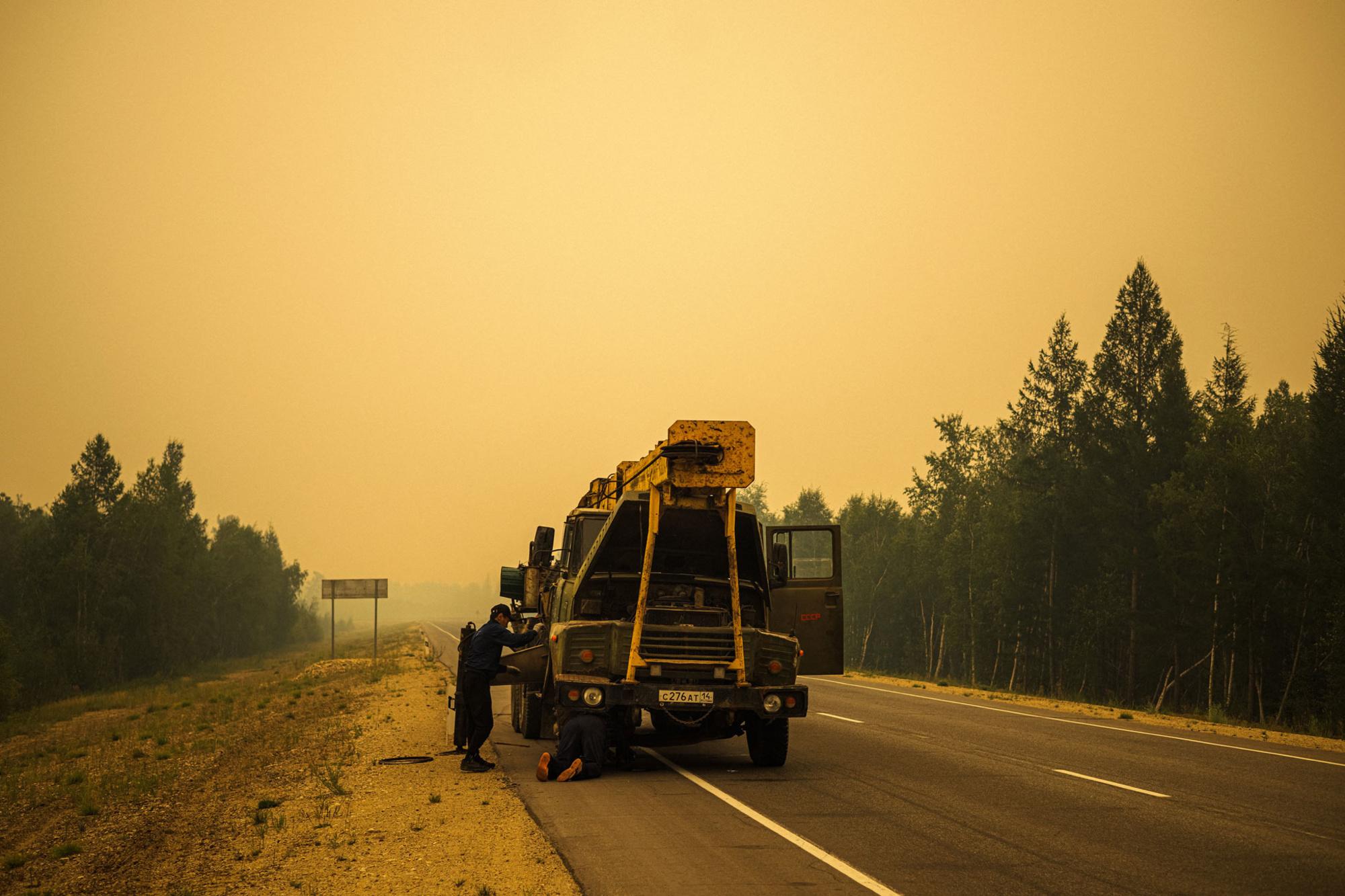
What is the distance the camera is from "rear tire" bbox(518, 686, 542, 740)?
1510cm

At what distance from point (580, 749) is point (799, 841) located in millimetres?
4190

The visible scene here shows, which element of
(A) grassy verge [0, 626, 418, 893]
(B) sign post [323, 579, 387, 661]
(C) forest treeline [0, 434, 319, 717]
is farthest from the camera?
(C) forest treeline [0, 434, 319, 717]

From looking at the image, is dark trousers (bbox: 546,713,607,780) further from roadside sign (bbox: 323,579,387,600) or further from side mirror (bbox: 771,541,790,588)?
roadside sign (bbox: 323,579,387,600)

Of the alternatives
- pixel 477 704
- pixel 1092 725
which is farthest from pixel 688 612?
pixel 1092 725

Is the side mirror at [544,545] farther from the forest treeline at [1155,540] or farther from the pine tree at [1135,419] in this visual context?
the pine tree at [1135,419]

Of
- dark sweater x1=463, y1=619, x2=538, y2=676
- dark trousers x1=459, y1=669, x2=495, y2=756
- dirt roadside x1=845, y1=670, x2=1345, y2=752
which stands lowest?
dirt roadside x1=845, y1=670, x2=1345, y2=752

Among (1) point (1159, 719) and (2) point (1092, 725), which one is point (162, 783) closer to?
(2) point (1092, 725)

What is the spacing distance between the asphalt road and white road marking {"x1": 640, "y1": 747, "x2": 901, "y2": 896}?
3 cm

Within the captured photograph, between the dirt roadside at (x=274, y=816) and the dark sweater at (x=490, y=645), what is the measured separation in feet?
4.33

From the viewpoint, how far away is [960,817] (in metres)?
8.52

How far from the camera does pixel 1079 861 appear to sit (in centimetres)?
686

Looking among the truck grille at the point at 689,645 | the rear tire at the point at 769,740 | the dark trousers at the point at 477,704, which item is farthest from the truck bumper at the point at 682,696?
the dark trousers at the point at 477,704

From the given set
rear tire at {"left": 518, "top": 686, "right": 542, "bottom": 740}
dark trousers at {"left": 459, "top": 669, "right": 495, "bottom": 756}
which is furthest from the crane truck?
rear tire at {"left": 518, "top": 686, "right": 542, "bottom": 740}

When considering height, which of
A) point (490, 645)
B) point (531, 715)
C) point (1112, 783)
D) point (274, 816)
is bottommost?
point (274, 816)
